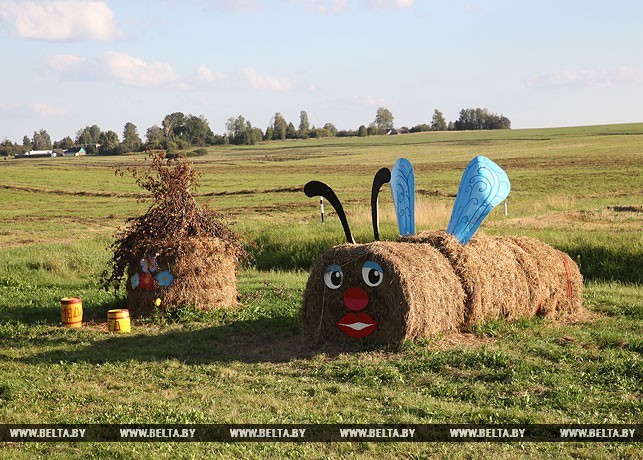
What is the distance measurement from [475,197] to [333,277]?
8.67 ft

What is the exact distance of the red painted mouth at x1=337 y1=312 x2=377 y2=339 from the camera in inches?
375

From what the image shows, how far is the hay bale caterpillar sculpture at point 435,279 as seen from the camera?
9.30m

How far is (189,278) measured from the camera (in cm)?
1188

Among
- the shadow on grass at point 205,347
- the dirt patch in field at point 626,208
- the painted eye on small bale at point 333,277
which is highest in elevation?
the painted eye on small bale at point 333,277

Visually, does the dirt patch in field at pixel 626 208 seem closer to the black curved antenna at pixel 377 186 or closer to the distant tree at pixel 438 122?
the black curved antenna at pixel 377 186

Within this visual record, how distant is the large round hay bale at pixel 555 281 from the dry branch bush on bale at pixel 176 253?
4785 millimetres

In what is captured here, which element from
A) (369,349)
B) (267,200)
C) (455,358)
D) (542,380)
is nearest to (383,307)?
(369,349)

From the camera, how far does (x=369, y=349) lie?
9.39 metres

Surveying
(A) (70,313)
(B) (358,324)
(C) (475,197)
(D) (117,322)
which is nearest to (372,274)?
(B) (358,324)

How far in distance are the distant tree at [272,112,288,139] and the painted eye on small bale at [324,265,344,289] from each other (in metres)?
134

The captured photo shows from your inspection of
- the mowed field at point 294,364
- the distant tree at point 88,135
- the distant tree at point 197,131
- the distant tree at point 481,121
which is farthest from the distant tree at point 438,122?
the mowed field at point 294,364

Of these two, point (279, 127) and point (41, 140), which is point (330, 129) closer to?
point (279, 127)

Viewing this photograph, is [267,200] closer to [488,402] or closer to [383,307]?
[383,307]

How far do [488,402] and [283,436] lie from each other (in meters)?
2.11
